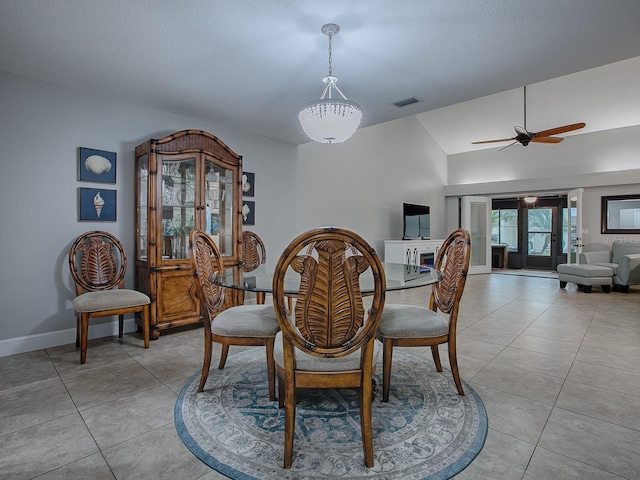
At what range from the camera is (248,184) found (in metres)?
4.35

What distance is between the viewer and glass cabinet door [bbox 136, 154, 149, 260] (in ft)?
10.8

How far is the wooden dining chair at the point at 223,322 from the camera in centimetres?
196

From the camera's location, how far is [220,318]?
6.88 feet

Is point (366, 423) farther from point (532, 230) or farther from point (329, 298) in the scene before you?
point (532, 230)

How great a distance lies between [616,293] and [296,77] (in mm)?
6244

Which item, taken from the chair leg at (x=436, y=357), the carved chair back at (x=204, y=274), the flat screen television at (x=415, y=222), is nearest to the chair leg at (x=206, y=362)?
the carved chair back at (x=204, y=274)

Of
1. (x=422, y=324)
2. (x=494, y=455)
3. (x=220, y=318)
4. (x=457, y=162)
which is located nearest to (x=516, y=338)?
(x=422, y=324)

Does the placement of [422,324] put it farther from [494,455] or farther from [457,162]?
[457,162]

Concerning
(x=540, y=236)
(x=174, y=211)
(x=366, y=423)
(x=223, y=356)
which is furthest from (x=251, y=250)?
(x=540, y=236)

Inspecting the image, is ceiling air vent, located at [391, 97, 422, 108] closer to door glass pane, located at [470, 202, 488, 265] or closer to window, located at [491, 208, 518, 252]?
door glass pane, located at [470, 202, 488, 265]

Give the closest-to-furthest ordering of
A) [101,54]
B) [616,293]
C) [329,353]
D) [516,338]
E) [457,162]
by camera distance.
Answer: [329,353] → [101,54] → [516,338] → [616,293] → [457,162]

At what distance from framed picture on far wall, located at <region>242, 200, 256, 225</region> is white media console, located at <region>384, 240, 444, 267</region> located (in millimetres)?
3052

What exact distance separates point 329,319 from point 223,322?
894 millimetres

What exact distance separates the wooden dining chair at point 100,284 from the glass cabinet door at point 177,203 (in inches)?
16.9
